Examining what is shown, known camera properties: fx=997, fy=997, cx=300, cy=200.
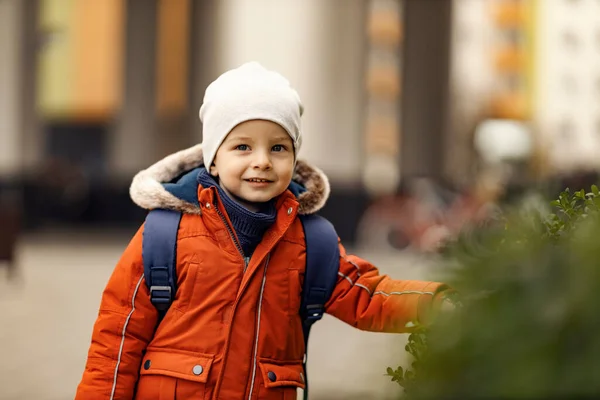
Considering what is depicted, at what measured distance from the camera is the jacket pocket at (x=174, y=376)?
2402 mm

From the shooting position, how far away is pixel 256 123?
2.50 m

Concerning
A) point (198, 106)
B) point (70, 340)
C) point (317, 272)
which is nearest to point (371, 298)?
point (317, 272)

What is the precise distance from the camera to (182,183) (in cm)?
264

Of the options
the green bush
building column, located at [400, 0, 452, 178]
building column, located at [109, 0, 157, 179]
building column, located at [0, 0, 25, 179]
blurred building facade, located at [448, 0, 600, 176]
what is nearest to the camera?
the green bush

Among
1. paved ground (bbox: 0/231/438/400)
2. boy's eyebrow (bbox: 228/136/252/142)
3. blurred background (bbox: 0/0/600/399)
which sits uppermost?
blurred background (bbox: 0/0/600/399)

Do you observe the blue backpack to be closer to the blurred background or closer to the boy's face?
the boy's face

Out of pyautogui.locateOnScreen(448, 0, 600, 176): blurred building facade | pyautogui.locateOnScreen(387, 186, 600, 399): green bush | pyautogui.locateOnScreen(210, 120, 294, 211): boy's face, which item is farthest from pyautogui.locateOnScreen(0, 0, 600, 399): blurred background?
pyautogui.locateOnScreen(448, 0, 600, 176): blurred building facade

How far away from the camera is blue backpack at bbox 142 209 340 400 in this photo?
96.7 inches

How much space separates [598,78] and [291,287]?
4680 cm

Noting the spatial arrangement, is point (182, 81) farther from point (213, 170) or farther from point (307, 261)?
point (307, 261)

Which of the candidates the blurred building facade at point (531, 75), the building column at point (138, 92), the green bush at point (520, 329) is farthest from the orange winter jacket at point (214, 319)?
the blurred building facade at point (531, 75)

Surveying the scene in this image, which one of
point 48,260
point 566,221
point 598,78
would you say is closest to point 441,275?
point 566,221

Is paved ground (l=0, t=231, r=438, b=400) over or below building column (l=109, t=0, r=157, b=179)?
below

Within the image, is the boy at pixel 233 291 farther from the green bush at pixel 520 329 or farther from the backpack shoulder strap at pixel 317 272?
the green bush at pixel 520 329
